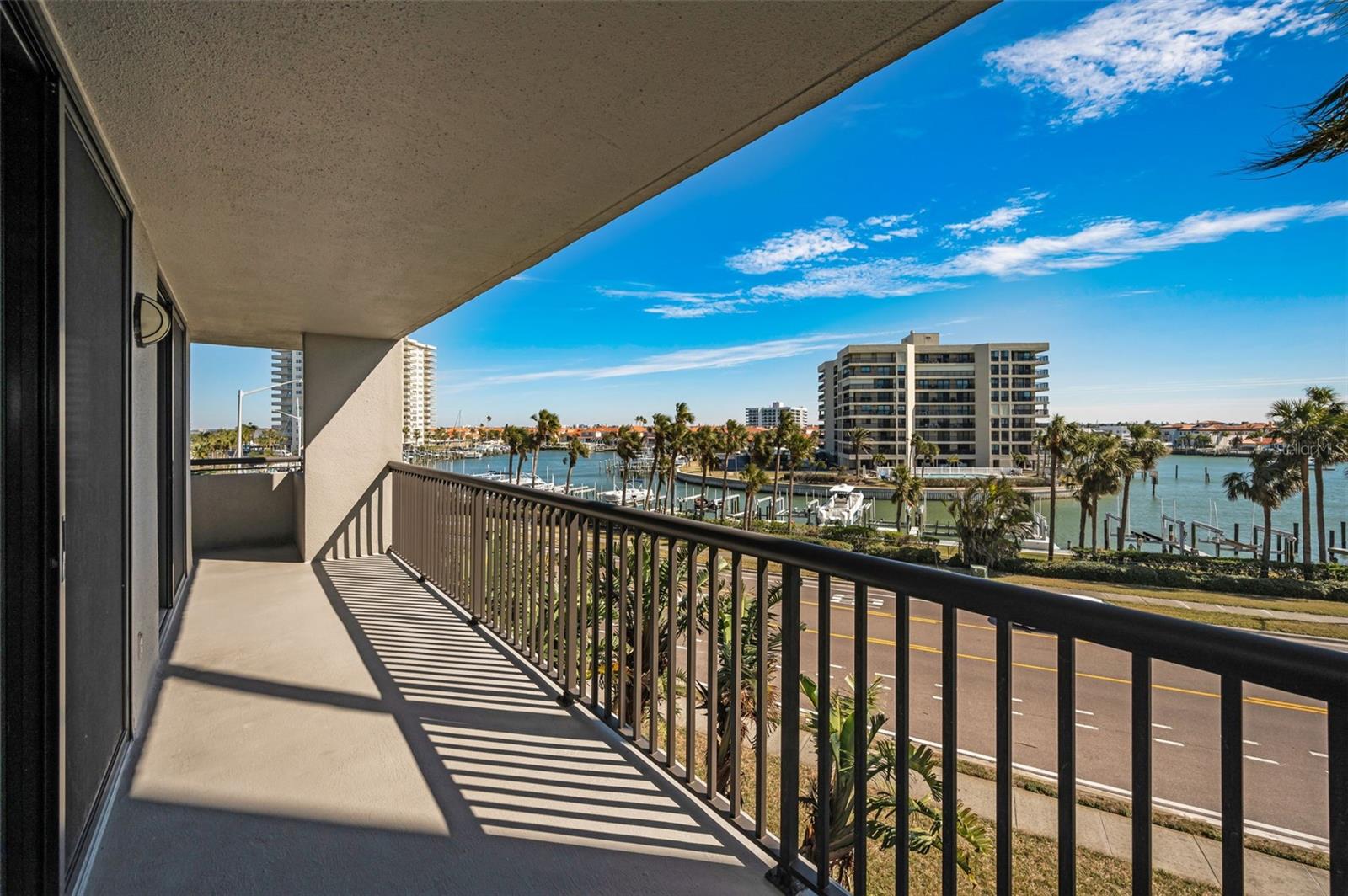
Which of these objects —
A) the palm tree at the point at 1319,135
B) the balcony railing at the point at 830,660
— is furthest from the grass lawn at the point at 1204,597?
the balcony railing at the point at 830,660

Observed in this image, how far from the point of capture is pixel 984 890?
497cm

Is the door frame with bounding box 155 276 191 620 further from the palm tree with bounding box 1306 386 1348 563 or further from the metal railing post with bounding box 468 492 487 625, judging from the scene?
the palm tree with bounding box 1306 386 1348 563

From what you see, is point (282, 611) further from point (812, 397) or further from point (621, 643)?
point (812, 397)

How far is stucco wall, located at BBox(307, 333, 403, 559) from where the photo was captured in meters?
5.01

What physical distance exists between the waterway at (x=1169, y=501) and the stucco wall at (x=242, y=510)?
30605 mm

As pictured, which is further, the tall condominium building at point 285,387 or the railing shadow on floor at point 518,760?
the tall condominium building at point 285,387

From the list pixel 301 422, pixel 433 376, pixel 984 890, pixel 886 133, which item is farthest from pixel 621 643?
pixel 433 376

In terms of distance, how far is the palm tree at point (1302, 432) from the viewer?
84.2ft

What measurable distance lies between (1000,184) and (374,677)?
70639 millimetres

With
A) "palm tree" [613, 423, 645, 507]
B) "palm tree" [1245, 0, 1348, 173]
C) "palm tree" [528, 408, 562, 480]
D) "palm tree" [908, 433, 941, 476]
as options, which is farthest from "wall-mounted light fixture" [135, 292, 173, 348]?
"palm tree" [908, 433, 941, 476]

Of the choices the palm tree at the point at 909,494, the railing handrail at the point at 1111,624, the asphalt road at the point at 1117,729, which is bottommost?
the asphalt road at the point at 1117,729

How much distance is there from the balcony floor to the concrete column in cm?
210

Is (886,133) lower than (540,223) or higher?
higher

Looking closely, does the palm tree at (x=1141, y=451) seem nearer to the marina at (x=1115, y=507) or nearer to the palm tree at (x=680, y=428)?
the marina at (x=1115, y=507)
